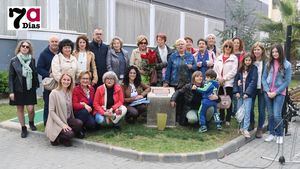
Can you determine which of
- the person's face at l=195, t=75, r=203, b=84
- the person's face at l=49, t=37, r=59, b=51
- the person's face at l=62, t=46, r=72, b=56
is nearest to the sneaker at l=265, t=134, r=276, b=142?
the person's face at l=195, t=75, r=203, b=84

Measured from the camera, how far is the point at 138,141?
721cm

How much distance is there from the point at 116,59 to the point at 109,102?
3.53 feet

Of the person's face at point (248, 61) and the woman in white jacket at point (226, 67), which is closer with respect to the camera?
the person's face at point (248, 61)

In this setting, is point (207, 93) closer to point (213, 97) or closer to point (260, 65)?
point (213, 97)

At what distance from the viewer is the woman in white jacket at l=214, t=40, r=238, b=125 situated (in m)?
8.19

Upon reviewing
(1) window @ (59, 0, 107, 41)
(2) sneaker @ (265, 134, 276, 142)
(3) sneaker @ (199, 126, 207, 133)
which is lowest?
(2) sneaker @ (265, 134, 276, 142)

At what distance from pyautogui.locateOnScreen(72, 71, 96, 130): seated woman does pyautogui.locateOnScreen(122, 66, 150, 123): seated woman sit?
0.89 metres

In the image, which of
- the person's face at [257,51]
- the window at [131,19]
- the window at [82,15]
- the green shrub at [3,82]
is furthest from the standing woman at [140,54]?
the window at [131,19]

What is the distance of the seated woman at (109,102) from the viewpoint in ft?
25.1

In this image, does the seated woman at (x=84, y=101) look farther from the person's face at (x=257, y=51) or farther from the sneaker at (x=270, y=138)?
the sneaker at (x=270, y=138)

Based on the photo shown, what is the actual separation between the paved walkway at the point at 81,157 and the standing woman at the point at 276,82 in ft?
1.82

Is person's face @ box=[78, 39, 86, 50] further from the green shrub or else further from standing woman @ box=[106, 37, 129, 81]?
the green shrub

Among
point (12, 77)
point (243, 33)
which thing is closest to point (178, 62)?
point (12, 77)

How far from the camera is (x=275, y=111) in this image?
24.8 feet
